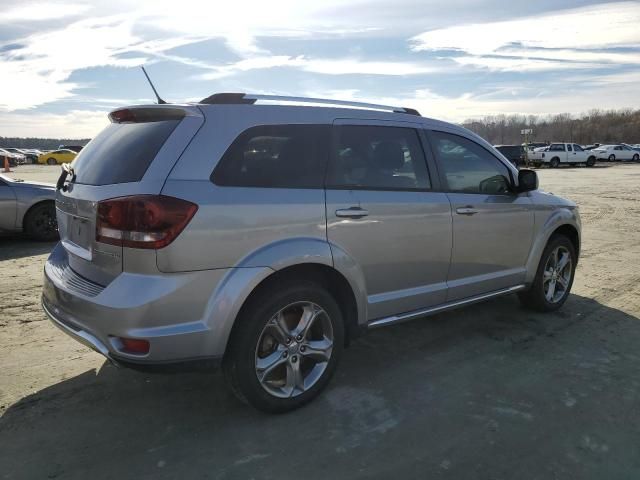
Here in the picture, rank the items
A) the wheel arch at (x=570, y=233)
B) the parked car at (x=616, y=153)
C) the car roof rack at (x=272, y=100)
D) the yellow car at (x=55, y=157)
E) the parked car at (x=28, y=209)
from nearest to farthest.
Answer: the car roof rack at (x=272, y=100) < the wheel arch at (x=570, y=233) < the parked car at (x=28, y=209) < the parked car at (x=616, y=153) < the yellow car at (x=55, y=157)

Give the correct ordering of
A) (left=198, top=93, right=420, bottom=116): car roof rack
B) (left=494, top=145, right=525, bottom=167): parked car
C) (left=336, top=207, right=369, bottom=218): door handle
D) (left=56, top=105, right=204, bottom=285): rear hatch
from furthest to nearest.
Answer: (left=494, top=145, right=525, bottom=167): parked car
(left=336, top=207, right=369, bottom=218): door handle
(left=198, top=93, right=420, bottom=116): car roof rack
(left=56, top=105, right=204, bottom=285): rear hatch

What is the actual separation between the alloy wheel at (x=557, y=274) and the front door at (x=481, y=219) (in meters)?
0.50

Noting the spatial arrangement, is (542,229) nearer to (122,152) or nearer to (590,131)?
(122,152)

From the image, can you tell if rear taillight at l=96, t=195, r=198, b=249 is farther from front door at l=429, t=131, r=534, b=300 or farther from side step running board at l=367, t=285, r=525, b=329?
front door at l=429, t=131, r=534, b=300

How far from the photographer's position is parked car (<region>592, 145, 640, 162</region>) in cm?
4734

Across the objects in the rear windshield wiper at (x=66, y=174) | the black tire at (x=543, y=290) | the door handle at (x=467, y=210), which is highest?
the rear windshield wiper at (x=66, y=174)

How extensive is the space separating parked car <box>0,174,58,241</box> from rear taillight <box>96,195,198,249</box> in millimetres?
6695

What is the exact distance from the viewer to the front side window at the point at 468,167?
4121 mm

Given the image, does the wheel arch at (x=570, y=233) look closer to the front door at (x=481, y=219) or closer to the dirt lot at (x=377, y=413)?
the front door at (x=481, y=219)

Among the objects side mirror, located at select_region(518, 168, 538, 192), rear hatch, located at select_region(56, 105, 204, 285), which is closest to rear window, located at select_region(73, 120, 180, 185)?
rear hatch, located at select_region(56, 105, 204, 285)

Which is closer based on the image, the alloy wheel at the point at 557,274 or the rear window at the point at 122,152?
the rear window at the point at 122,152

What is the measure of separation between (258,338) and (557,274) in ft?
11.5

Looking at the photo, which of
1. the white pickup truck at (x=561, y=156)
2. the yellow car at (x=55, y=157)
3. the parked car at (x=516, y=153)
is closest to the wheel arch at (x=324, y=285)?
the parked car at (x=516, y=153)

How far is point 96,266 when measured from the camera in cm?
294
